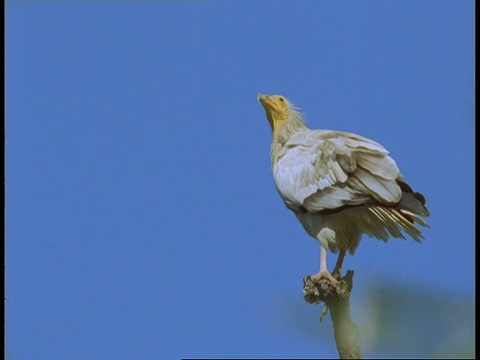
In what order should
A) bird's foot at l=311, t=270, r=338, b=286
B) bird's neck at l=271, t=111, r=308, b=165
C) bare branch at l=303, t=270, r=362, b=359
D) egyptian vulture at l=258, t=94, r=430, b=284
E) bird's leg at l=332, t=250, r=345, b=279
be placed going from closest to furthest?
bare branch at l=303, t=270, r=362, b=359 → bird's foot at l=311, t=270, r=338, b=286 → egyptian vulture at l=258, t=94, r=430, b=284 → bird's leg at l=332, t=250, r=345, b=279 → bird's neck at l=271, t=111, r=308, b=165

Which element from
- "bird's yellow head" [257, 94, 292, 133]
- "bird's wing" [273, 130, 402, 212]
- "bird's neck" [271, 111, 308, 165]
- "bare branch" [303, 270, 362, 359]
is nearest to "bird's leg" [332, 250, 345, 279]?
"bird's wing" [273, 130, 402, 212]

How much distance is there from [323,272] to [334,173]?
0.60 m

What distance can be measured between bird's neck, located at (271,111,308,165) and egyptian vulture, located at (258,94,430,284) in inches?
4.3

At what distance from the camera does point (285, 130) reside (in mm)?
6348

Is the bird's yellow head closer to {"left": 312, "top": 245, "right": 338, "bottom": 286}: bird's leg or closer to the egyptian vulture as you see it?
the egyptian vulture

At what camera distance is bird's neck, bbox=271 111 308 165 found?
20.6 feet

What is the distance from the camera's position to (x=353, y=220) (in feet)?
18.6

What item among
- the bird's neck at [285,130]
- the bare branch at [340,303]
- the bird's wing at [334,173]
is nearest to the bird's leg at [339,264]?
the bird's wing at [334,173]

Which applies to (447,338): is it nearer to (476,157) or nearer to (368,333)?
(368,333)

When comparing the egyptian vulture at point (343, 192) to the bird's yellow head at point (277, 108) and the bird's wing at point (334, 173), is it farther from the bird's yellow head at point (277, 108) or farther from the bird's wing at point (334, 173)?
the bird's yellow head at point (277, 108)

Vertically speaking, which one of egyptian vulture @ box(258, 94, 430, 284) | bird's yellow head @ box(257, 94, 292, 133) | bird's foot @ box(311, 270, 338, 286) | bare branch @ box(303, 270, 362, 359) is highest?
bird's yellow head @ box(257, 94, 292, 133)

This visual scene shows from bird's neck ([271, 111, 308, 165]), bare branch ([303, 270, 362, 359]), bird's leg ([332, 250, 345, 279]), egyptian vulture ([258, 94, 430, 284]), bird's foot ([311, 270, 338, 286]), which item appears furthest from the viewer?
bird's neck ([271, 111, 308, 165])

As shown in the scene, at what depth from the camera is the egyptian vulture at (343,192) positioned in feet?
17.6

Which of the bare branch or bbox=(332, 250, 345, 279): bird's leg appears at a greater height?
bbox=(332, 250, 345, 279): bird's leg
